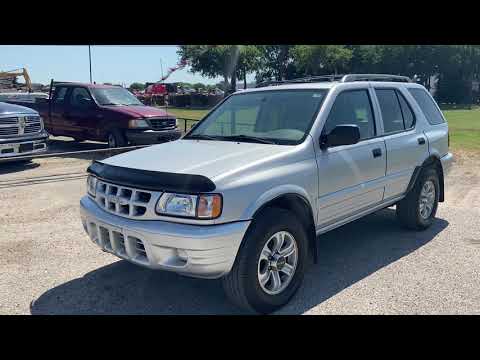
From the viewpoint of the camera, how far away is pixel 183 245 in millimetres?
3117

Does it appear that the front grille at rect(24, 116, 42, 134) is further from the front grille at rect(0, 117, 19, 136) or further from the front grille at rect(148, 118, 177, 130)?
the front grille at rect(148, 118, 177, 130)

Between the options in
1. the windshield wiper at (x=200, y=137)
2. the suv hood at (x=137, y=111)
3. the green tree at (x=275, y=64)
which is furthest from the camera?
the green tree at (x=275, y=64)

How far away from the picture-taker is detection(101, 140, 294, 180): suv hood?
3.42m

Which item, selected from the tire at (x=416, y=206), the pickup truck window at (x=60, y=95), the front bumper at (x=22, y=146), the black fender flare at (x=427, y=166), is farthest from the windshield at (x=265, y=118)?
the pickup truck window at (x=60, y=95)

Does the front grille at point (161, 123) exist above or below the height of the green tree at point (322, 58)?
below

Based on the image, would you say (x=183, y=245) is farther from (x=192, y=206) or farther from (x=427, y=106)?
(x=427, y=106)

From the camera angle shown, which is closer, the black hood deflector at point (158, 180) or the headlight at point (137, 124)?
the black hood deflector at point (158, 180)

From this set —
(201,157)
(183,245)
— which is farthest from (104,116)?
(183,245)

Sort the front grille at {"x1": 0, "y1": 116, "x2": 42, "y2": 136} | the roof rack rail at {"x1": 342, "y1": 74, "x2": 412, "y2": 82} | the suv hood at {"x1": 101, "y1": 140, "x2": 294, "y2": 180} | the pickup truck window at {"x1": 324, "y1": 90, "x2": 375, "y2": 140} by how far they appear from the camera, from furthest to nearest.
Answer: the front grille at {"x1": 0, "y1": 116, "x2": 42, "y2": 136}, the roof rack rail at {"x1": 342, "y1": 74, "x2": 412, "y2": 82}, the pickup truck window at {"x1": 324, "y1": 90, "x2": 375, "y2": 140}, the suv hood at {"x1": 101, "y1": 140, "x2": 294, "y2": 180}

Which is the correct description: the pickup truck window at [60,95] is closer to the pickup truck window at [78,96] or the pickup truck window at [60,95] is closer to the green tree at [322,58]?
the pickup truck window at [78,96]

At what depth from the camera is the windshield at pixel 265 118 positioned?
417 cm

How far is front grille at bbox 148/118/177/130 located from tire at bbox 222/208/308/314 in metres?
8.16

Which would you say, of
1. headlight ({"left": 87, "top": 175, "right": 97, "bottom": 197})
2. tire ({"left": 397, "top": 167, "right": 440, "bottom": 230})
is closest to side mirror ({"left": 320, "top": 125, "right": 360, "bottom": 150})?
tire ({"left": 397, "top": 167, "right": 440, "bottom": 230})
